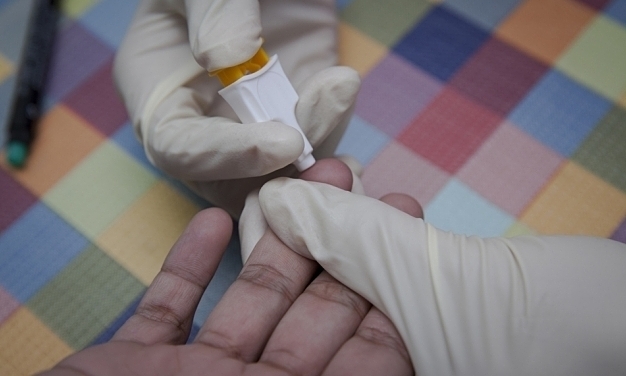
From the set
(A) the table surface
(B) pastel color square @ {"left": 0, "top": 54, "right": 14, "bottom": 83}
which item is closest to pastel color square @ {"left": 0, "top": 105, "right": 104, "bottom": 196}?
(A) the table surface

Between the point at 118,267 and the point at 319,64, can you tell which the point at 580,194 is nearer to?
the point at 319,64

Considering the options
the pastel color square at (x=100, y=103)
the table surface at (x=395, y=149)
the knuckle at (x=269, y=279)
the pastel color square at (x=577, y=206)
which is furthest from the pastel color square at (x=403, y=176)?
the pastel color square at (x=100, y=103)

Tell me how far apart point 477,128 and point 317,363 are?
400mm

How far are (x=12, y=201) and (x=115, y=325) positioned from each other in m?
0.23

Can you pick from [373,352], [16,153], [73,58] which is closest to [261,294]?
[373,352]

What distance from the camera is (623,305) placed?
49 cm

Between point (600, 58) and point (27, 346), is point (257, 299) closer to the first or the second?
point (27, 346)

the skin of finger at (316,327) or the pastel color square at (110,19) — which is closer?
the skin of finger at (316,327)

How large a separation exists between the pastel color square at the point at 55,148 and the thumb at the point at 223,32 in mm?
292

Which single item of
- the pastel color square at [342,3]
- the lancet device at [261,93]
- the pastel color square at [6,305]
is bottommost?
the pastel color square at [6,305]

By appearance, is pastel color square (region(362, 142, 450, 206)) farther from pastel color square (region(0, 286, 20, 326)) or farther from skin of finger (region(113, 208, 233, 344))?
pastel color square (region(0, 286, 20, 326))

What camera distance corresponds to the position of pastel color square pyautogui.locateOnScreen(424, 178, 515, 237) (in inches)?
27.7

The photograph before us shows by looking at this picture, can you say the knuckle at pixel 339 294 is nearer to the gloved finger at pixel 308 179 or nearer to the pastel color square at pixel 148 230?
the gloved finger at pixel 308 179

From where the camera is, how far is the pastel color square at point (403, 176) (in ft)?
2.41
